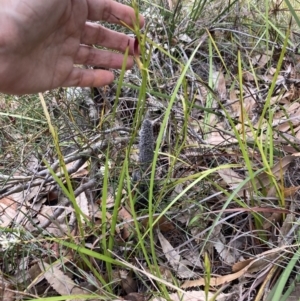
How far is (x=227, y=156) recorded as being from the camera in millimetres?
1161

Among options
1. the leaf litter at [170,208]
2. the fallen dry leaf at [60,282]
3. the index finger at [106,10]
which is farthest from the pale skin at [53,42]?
the fallen dry leaf at [60,282]

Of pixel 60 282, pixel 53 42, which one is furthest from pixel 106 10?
pixel 60 282

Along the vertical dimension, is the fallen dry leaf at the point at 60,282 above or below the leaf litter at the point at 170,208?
below

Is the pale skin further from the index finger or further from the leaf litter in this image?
the leaf litter

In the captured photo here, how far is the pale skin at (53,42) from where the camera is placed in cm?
108

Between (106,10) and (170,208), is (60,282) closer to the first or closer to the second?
(170,208)

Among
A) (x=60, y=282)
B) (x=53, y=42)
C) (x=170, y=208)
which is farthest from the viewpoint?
(x=53, y=42)

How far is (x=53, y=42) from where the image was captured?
1.24 metres

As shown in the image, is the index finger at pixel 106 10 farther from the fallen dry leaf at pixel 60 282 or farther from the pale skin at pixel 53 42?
the fallen dry leaf at pixel 60 282

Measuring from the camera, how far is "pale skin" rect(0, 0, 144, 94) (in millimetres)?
1084

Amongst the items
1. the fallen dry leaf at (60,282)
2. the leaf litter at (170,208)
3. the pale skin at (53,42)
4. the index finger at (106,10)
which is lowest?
the fallen dry leaf at (60,282)

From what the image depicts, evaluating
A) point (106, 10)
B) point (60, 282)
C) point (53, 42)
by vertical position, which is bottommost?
point (60, 282)

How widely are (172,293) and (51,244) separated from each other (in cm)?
32

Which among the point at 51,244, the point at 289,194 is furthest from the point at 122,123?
the point at 289,194
